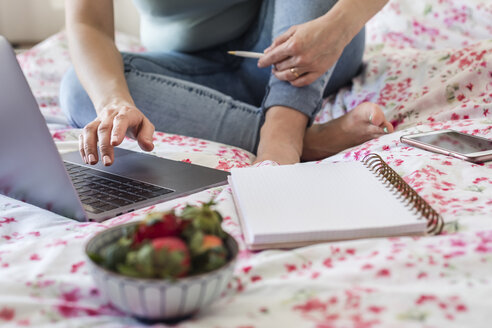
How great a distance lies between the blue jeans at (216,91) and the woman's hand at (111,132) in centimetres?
25

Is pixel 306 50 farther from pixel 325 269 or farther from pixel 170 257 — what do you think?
pixel 170 257

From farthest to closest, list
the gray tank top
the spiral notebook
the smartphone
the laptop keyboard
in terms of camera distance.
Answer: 1. the gray tank top
2. the smartphone
3. the laptop keyboard
4. the spiral notebook

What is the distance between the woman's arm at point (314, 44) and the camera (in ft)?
3.13

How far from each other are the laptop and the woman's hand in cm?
4

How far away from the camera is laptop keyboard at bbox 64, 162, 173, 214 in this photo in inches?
25.9

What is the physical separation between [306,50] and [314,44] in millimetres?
18

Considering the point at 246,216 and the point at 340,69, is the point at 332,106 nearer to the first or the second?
the point at 340,69

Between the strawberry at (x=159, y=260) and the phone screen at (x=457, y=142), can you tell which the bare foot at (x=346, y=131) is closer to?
the phone screen at (x=457, y=142)

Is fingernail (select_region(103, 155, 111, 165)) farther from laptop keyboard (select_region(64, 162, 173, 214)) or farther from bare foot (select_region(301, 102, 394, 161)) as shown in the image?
bare foot (select_region(301, 102, 394, 161))

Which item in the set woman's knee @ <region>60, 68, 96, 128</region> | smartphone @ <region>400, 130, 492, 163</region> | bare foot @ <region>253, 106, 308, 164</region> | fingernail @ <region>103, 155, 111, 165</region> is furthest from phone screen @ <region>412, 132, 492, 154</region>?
woman's knee @ <region>60, 68, 96, 128</region>

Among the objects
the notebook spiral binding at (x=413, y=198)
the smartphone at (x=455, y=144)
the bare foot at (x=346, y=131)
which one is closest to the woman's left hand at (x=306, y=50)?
the bare foot at (x=346, y=131)

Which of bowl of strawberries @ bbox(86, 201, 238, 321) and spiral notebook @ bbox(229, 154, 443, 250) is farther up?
bowl of strawberries @ bbox(86, 201, 238, 321)

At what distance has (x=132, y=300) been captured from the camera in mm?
366

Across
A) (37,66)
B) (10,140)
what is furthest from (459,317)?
(37,66)
